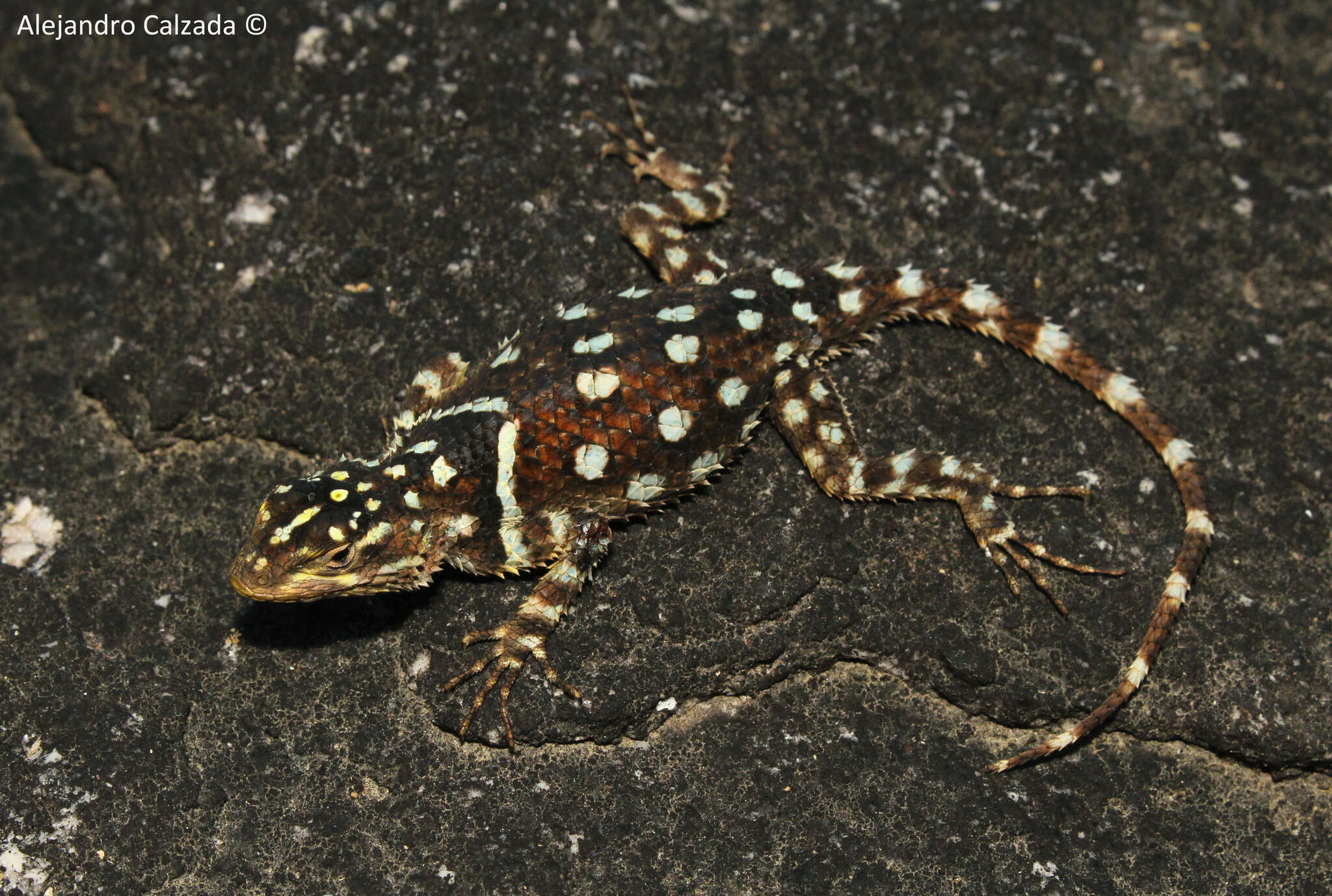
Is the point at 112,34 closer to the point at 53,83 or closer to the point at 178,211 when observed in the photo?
the point at 53,83

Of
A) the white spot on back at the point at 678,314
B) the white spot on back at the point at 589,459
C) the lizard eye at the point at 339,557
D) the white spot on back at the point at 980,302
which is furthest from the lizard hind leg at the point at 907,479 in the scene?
the lizard eye at the point at 339,557

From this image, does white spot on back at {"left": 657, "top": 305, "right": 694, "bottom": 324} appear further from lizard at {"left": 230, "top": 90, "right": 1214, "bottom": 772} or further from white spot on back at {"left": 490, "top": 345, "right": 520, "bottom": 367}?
white spot on back at {"left": 490, "top": 345, "right": 520, "bottom": 367}

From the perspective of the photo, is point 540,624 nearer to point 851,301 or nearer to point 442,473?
point 442,473

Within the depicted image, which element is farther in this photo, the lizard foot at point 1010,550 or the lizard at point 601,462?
the lizard foot at point 1010,550

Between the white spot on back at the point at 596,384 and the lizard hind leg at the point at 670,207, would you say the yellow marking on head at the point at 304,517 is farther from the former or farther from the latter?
the lizard hind leg at the point at 670,207

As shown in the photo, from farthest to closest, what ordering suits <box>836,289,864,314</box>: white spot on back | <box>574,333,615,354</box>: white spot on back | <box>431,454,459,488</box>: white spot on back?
<box>836,289,864,314</box>: white spot on back, <box>574,333,615,354</box>: white spot on back, <box>431,454,459,488</box>: white spot on back

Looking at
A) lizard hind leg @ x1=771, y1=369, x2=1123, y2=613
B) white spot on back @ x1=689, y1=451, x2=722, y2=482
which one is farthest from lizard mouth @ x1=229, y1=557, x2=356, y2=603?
lizard hind leg @ x1=771, y1=369, x2=1123, y2=613

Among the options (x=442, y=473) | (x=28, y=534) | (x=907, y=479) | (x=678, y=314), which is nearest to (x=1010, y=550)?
(x=907, y=479)
